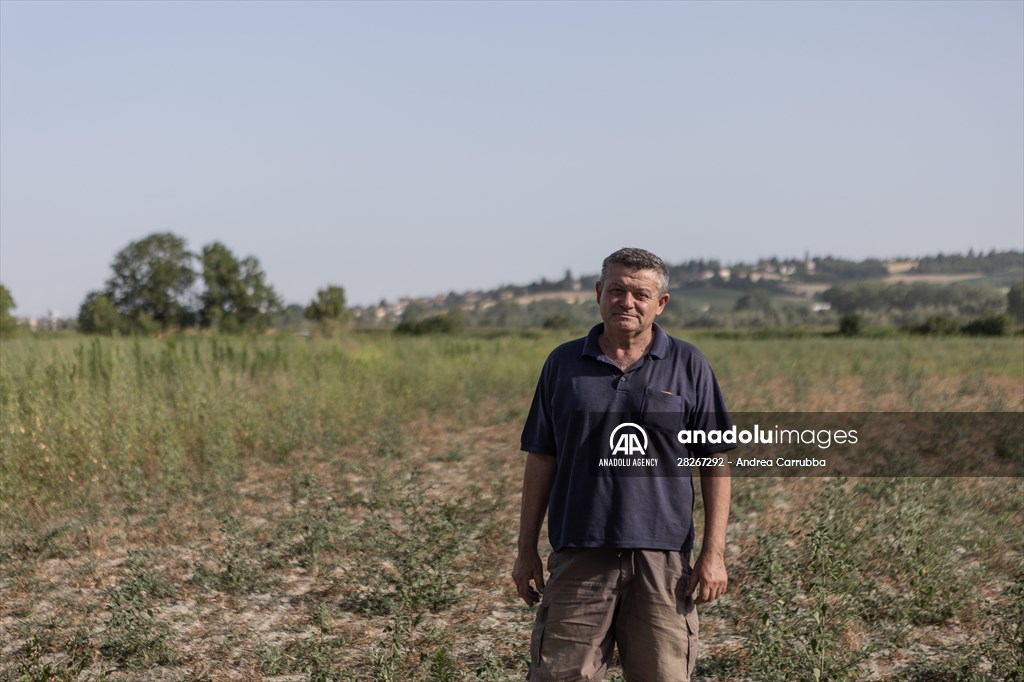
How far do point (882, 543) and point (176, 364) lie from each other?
8.74 meters

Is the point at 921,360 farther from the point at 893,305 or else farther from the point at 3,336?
the point at 893,305

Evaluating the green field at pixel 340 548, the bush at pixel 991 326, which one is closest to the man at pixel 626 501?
the green field at pixel 340 548

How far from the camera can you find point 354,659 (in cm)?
443

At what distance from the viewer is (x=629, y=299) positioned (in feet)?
8.82

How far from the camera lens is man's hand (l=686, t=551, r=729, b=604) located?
2.63 meters

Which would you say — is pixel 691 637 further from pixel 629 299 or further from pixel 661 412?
pixel 629 299

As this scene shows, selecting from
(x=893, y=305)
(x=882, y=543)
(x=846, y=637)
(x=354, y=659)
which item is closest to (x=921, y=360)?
(x=882, y=543)

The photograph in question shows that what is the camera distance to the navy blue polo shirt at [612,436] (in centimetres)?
261

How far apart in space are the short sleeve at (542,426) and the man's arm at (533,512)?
38 millimetres

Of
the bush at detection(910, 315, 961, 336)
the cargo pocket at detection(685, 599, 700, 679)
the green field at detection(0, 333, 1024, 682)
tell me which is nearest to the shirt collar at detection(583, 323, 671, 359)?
the cargo pocket at detection(685, 599, 700, 679)

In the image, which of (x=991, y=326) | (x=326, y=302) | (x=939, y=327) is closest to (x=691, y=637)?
(x=991, y=326)

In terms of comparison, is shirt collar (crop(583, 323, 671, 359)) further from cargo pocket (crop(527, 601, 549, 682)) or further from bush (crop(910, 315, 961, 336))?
bush (crop(910, 315, 961, 336))

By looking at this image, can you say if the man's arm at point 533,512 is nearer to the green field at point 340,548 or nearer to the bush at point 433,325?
the green field at point 340,548

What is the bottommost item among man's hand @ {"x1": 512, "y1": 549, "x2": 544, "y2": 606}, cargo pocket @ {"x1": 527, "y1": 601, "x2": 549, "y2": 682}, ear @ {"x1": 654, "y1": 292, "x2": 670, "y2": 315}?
cargo pocket @ {"x1": 527, "y1": 601, "x2": 549, "y2": 682}
